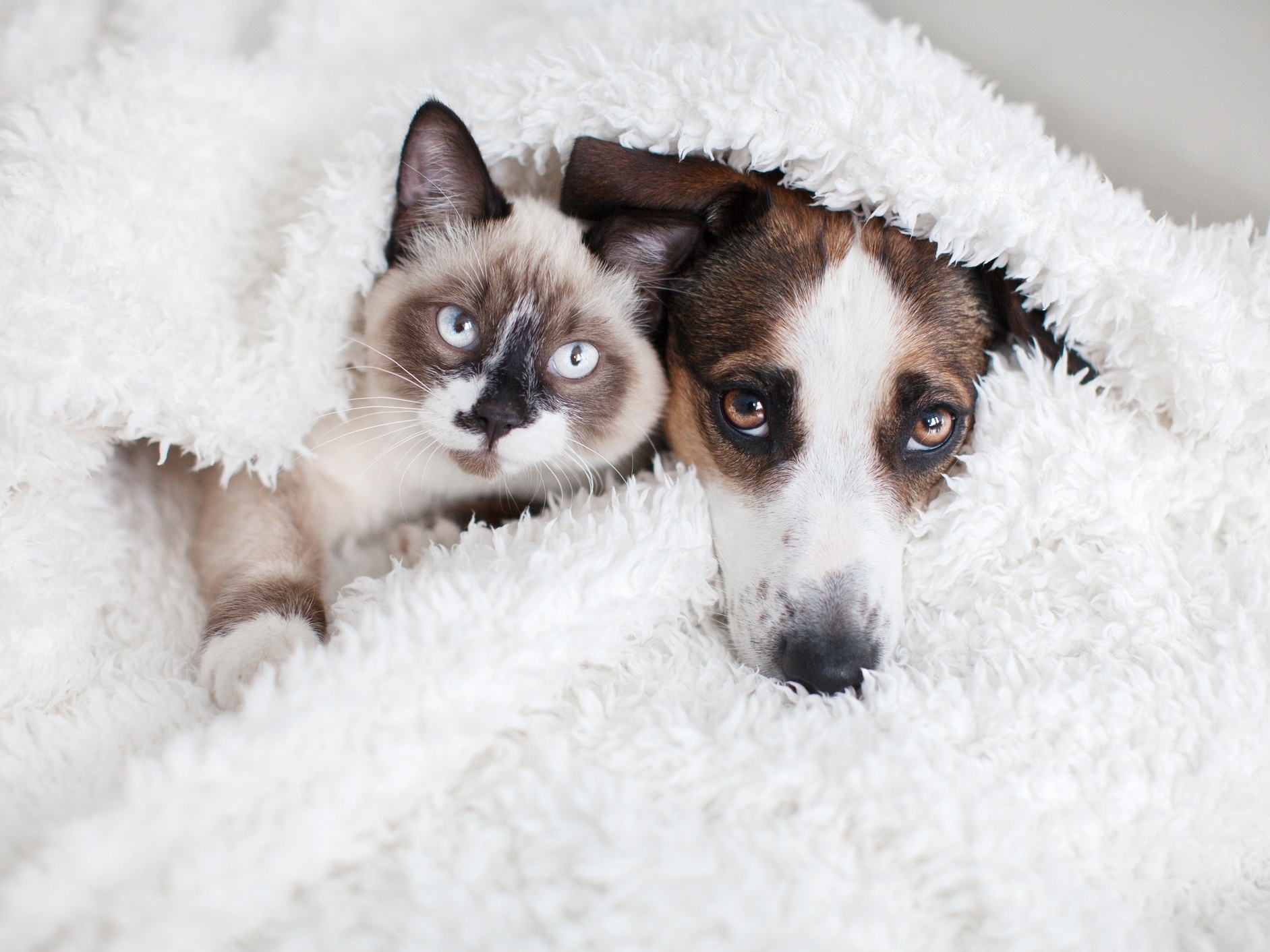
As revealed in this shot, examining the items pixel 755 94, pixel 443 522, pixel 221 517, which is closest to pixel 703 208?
pixel 755 94

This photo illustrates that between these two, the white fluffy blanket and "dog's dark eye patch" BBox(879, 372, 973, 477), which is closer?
the white fluffy blanket

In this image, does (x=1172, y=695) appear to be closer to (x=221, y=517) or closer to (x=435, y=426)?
(x=435, y=426)

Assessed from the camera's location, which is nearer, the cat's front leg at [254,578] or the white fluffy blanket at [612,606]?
the white fluffy blanket at [612,606]

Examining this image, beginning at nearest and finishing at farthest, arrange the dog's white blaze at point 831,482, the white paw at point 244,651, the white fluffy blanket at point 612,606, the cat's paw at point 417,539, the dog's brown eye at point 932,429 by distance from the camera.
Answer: the white fluffy blanket at point 612,606
the white paw at point 244,651
the dog's white blaze at point 831,482
the dog's brown eye at point 932,429
the cat's paw at point 417,539

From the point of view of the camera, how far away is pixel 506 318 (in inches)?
56.6

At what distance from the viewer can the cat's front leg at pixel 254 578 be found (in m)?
1.24

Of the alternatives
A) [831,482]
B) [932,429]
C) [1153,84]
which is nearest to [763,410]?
[831,482]

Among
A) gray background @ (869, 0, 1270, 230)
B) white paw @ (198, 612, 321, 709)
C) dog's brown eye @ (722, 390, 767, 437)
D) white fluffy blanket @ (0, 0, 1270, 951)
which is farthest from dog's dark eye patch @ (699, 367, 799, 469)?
gray background @ (869, 0, 1270, 230)

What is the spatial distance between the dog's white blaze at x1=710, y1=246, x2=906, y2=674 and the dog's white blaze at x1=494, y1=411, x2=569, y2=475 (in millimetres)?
297

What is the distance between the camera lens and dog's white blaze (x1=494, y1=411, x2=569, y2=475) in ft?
4.56

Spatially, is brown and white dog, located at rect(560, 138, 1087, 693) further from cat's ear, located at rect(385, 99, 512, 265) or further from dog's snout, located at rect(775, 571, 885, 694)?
cat's ear, located at rect(385, 99, 512, 265)

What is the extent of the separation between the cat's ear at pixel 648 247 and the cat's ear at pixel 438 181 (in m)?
0.21

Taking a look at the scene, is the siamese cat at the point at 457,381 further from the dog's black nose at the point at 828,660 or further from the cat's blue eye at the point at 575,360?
the dog's black nose at the point at 828,660

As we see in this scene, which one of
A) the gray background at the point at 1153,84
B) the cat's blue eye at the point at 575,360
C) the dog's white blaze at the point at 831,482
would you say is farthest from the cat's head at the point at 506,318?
the gray background at the point at 1153,84
